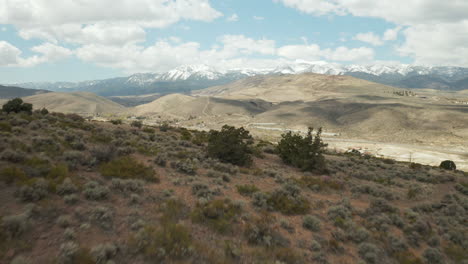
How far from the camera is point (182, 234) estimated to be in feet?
20.9

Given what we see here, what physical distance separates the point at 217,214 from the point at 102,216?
3.52 m

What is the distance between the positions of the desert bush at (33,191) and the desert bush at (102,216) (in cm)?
153

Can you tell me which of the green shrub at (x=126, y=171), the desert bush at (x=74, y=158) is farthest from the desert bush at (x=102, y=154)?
the desert bush at (x=74, y=158)

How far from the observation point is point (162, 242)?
19.2ft

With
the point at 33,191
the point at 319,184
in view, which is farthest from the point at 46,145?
the point at 319,184

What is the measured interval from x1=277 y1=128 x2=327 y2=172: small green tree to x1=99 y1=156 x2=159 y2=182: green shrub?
1235 centimetres

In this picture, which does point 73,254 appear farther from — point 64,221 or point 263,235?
point 263,235

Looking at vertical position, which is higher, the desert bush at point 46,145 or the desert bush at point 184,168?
the desert bush at point 46,145

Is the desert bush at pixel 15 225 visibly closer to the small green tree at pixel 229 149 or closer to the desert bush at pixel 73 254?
the desert bush at pixel 73 254

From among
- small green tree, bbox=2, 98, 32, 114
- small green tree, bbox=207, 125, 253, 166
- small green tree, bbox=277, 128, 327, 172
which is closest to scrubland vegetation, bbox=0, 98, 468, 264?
small green tree, bbox=207, 125, 253, 166

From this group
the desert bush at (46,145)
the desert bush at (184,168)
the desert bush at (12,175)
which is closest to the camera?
the desert bush at (12,175)

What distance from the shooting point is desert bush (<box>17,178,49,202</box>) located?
6594 millimetres

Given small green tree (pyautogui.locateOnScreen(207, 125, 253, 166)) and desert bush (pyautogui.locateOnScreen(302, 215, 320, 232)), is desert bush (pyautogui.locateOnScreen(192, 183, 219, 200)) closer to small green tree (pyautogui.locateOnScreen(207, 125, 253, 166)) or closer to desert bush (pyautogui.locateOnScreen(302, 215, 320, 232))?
desert bush (pyautogui.locateOnScreen(302, 215, 320, 232))

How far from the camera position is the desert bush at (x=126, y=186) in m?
8.66
